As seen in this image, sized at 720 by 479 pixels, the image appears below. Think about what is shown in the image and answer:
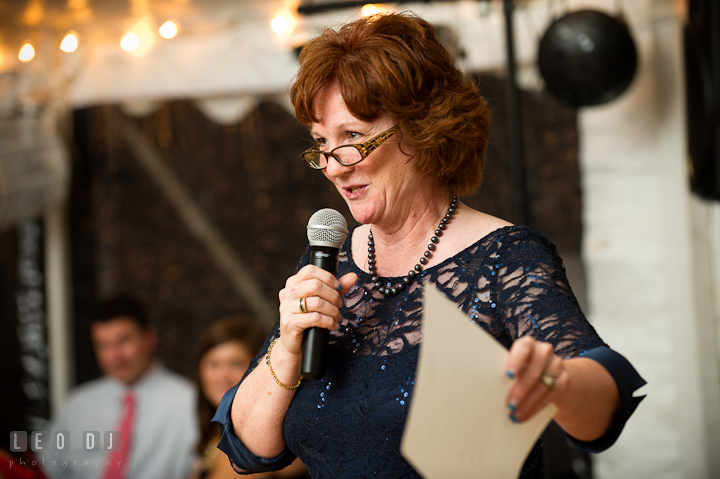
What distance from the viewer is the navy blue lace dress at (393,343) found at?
96 centimetres

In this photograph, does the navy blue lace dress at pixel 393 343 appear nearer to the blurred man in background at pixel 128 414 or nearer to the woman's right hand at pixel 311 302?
the woman's right hand at pixel 311 302

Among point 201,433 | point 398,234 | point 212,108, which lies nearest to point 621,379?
point 398,234

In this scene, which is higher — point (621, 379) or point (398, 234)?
point (398, 234)

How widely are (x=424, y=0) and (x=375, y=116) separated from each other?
1.45 meters

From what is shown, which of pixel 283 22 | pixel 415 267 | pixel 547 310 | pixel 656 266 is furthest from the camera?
pixel 283 22

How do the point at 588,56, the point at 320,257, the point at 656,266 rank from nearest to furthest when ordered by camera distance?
the point at 320,257 < the point at 588,56 < the point at 656,266

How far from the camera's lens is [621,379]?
2.83 ft

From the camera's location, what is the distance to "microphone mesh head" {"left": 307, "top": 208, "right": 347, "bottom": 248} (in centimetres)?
106

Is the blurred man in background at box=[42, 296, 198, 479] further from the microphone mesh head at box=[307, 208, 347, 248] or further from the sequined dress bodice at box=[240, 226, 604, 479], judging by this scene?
the microphone mesh head at box=[307, 208, 347, 248]

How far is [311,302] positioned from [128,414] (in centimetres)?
283

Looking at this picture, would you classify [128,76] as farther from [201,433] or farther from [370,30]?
[370,30]

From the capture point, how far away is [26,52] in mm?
3379

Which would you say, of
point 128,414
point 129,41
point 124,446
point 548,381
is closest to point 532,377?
point 548,381

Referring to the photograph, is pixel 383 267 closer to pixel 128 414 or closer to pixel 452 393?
pixel 452 393
